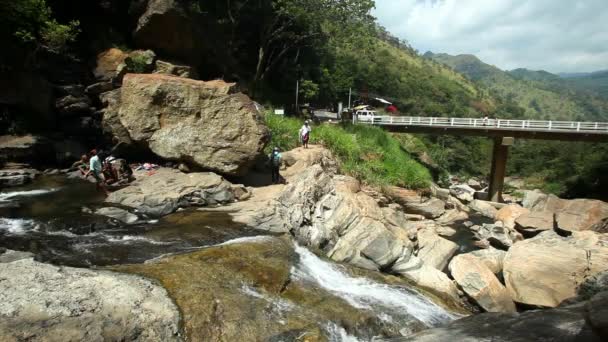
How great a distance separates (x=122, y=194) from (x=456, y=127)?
30.8 metres

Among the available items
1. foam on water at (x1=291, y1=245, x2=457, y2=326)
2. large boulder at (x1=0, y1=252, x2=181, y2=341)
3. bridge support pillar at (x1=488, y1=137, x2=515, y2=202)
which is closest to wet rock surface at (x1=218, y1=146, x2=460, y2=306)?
foam on water at (x1=291, y1=245, x2=457, y2=326)

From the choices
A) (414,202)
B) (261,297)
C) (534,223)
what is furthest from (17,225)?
(534,223)

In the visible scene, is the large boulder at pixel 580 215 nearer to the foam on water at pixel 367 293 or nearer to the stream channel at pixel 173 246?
the foam on water at pixel 367 293

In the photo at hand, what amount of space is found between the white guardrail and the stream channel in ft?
92.9

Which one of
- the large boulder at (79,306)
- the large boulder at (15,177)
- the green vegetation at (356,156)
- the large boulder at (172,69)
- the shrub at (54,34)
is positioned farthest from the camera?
the large boulder at (172,69)

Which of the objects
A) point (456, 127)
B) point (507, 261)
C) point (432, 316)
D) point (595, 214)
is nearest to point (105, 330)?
point (432, 316)

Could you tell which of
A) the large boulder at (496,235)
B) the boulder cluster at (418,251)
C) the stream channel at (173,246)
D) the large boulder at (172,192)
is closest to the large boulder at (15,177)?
the stream channel at (173,246)

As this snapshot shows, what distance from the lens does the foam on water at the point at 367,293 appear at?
944 cm

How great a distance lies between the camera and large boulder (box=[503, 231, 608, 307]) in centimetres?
1180

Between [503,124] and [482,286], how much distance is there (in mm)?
26927

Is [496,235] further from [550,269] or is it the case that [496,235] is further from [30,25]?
[30,25]

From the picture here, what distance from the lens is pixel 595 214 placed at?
21.0 m

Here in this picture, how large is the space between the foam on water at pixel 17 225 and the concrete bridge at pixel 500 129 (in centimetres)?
2822

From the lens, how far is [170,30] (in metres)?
24.0
